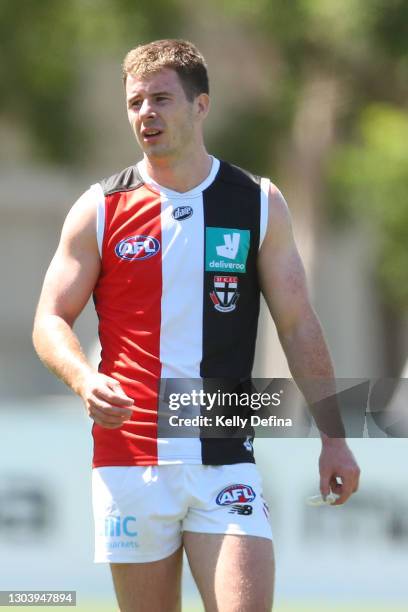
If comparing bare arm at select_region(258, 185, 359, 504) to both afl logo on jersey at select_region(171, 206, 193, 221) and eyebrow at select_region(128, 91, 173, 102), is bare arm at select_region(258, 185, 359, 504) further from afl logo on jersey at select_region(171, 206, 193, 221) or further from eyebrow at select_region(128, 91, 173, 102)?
eyebrow at select_region(128, 91, 173, 102)

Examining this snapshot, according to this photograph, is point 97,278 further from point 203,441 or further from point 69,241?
point 203,441

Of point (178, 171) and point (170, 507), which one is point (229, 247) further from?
point (170, 507)

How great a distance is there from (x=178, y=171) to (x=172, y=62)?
348 millimetres

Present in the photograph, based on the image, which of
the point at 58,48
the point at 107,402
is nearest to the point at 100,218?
the point at 107,402

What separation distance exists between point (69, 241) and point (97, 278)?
154 millimetres

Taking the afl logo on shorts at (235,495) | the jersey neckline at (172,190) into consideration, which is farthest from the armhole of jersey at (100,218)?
the afl logo on shorts at (235,495)

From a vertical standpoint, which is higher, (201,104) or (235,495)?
(201,104)

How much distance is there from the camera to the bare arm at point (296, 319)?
4680 mm

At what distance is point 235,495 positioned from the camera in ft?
14.7

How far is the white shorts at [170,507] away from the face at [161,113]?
1.02 m

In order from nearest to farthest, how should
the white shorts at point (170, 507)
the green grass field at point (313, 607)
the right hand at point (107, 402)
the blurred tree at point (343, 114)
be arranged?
the right hand at point (107, 402), the white shorts at point (170, 507), the green grass field at point (313, 607), the blurred tree at point (343, 114)

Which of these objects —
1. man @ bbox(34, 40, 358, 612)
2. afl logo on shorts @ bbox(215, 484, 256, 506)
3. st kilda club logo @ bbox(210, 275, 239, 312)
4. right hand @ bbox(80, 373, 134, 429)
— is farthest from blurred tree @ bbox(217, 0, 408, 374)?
right hand @ bbox(80, 373, 134, 429)

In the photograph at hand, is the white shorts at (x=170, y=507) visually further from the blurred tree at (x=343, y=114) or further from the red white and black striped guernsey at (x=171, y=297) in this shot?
the blurred tree at (x=343, y=114)

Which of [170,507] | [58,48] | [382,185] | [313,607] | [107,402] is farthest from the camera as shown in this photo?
[58,48]
